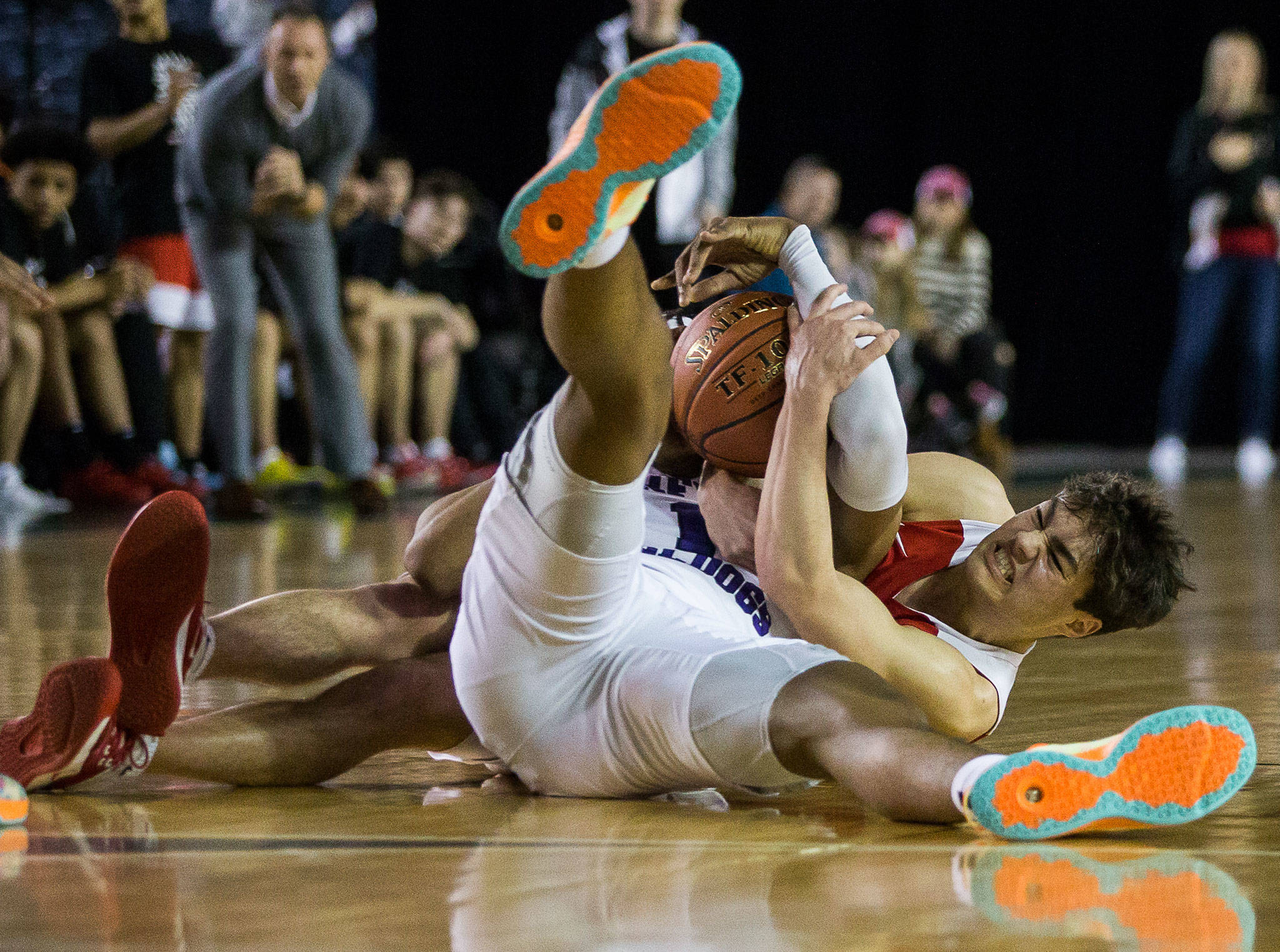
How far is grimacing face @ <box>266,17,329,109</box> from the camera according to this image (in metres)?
4.89

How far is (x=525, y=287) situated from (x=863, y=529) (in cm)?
707

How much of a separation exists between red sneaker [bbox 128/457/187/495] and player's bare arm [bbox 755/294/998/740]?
4.46m

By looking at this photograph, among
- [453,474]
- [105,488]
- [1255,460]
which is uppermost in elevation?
[105,488]

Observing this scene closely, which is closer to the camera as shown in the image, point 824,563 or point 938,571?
point 824,563

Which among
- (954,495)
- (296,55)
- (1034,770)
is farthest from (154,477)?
(1034,770)

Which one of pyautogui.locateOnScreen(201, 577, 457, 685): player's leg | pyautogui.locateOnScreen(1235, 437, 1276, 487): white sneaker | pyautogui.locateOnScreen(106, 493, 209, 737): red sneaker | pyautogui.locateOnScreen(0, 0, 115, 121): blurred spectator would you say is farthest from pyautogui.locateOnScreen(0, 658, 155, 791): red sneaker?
pyautogui.locateOnScreen(1235, 437, 1276, 487): white sneaker

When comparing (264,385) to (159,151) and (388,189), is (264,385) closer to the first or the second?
(159,151)

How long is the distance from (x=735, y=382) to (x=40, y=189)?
174 inches

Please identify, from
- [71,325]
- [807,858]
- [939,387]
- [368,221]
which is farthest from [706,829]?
[939,387]

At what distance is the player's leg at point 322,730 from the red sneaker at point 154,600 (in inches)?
3.1

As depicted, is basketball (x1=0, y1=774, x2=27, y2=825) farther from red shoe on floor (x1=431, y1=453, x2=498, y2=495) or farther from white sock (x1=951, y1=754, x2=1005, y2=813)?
red shoe on floor (x1=431, y1=453, x2=498, y2=495)

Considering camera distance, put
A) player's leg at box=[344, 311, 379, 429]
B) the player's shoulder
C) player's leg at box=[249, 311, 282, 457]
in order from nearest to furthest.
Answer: the player's shoulder, player's leg at box=[249, 311, 282, 457], player's leg at box=[344, 311, 379, 429]

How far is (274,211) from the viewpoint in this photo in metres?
5.09

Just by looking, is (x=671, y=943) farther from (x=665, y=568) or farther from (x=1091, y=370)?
(x=1091, y=370)
